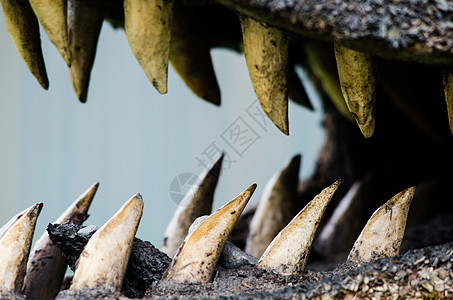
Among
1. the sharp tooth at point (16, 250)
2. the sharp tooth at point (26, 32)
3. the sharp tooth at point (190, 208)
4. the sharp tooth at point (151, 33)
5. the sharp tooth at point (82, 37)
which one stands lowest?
the sharp tooth at point (190, 208)

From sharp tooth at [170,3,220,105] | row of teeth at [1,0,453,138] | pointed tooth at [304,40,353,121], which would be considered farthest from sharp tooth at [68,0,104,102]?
pointed tooth at [304,40,353,121]

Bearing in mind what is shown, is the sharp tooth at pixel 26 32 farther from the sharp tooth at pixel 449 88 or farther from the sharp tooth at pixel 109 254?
the sharp tooth at pixel 449 88

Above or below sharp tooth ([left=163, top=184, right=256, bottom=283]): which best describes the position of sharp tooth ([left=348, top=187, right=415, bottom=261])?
below

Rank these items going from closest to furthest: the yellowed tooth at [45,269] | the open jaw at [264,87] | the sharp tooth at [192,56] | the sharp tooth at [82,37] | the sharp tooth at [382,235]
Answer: the open jaw at [264,87] < the sharp tooth at [382,235] < the yellowed tooth at [45,269] < the sharp tooth at [82,37] < the sharp tooth at [192,56]

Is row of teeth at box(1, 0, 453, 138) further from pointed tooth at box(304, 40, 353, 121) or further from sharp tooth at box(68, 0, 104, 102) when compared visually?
pointed tooth at box(304, 40, 353, 121)

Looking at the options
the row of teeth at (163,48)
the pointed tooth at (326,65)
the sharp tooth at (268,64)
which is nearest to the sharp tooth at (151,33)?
the row of teeth at (163,48)

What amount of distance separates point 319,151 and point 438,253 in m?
1.11

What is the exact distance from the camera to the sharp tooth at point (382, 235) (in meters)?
0.77

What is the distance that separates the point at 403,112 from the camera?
4.90 ft

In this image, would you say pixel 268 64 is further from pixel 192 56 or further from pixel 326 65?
pixel 326 65

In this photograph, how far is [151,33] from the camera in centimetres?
84

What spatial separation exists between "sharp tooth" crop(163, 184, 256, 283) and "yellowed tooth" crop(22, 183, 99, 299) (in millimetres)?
298

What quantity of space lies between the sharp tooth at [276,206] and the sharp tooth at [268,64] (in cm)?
59

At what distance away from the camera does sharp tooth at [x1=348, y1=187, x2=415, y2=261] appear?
77 centimetres
